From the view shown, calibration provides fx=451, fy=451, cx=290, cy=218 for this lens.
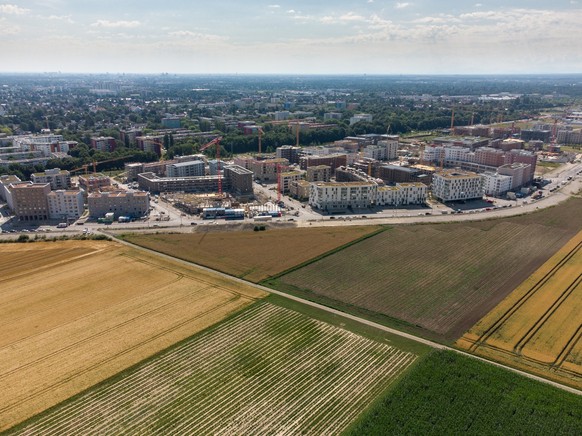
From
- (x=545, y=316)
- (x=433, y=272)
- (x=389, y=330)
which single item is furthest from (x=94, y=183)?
(x=545, y=316)

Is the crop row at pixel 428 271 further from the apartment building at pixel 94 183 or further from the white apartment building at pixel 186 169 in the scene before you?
the apartment building at pixel 94 183

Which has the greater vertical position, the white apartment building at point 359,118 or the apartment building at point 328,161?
the white apartment building at point 359,118

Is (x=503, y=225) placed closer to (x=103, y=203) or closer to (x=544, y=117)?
(x=103, y=203)

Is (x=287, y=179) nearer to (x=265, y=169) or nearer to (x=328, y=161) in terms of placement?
(x=265, y=169)

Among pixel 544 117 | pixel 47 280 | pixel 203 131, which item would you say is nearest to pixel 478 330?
pixel 47 280

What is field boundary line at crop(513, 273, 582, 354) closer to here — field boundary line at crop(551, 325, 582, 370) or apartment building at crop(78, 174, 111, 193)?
field boundary line at crop(551, 325, 582, 370)

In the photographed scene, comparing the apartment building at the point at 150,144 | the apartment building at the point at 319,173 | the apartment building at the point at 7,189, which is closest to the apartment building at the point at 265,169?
the apartment building at the point at 319,173
